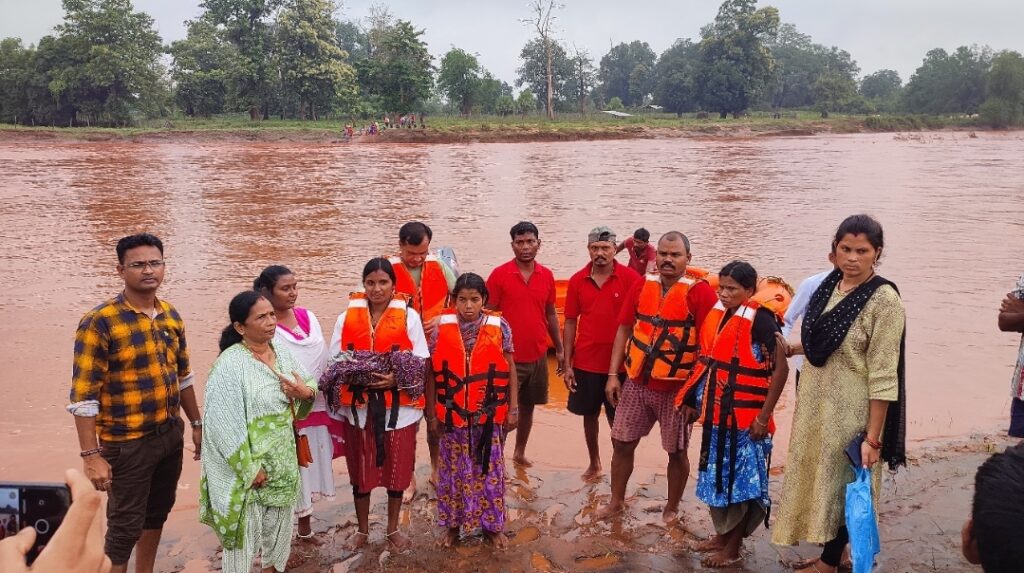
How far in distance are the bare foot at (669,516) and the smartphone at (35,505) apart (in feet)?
10.4

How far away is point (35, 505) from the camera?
80.6 inches

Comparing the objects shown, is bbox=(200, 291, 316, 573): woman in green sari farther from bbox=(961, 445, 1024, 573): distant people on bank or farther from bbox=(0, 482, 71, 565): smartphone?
bbox=(961, 445, 1024, 573): distant people on bank

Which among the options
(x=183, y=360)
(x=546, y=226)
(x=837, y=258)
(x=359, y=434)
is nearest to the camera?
(x=837, y=258)

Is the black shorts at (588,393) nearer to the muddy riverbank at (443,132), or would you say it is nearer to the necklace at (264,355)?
the necklace at (264,355)

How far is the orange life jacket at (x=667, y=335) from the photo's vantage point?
13.5 ft

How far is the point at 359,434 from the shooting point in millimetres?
4020

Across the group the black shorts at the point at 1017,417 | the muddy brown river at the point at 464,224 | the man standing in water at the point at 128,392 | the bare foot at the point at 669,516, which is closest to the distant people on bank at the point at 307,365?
the man standing in water at the point at 128,392

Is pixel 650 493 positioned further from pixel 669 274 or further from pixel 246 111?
pixel 246 111

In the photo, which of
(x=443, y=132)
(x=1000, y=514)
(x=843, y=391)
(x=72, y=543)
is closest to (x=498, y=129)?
(x=443, y=132)

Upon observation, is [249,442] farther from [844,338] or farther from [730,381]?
[844,338]

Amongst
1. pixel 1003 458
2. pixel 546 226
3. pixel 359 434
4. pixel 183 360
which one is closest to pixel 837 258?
pixel 1003 458

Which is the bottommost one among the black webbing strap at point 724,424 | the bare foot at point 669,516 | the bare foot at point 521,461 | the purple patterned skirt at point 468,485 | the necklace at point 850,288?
the bare foot at point 521,461

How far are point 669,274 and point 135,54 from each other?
42.4 meters

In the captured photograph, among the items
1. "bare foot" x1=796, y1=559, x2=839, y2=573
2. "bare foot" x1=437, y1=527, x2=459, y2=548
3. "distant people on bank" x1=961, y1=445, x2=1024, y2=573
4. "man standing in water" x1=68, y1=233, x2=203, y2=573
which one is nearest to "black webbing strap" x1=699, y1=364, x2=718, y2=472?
"bare foot" x1=796, y1=559, x2=839, y2=573
